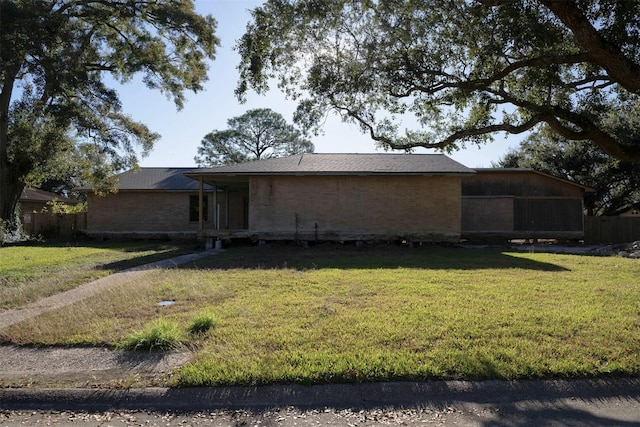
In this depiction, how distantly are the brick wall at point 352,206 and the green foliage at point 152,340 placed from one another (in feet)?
44.4

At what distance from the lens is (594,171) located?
1075 inches

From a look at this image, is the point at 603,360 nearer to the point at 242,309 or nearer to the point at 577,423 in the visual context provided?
the point at 577,423

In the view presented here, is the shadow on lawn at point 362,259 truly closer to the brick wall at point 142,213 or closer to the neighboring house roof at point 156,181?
the brick wall at point 142,213

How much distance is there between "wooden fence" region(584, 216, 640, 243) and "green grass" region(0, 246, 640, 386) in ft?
49.3

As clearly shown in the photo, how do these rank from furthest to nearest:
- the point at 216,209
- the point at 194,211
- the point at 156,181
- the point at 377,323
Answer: the point at 156,181 < the point at 194,211 < the point at 216,209 < the point at 377,323

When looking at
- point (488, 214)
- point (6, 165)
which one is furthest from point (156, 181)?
point (488, 214)

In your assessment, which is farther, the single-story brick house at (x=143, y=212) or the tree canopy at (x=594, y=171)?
the tree canopy at (x=594, y=171)

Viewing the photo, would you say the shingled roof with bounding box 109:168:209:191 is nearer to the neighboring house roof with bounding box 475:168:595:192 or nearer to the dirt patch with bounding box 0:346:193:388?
the neighboring house roof with bounding box 475:168:595:192

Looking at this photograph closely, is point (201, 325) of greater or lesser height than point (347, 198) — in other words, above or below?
below

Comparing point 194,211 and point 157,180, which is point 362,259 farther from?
point 157,180

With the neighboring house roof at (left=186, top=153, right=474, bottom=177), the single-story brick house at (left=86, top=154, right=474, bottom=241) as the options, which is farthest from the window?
the single-story brick house at (left=86, top=154, right=474, bottom=241)

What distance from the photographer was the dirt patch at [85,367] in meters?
Answer: 4.15

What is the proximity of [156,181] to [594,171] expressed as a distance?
26.9 m

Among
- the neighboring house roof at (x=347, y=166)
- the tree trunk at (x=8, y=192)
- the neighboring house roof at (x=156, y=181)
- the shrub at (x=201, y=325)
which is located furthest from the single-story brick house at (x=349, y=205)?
the shrub at (x=201, y=325)
